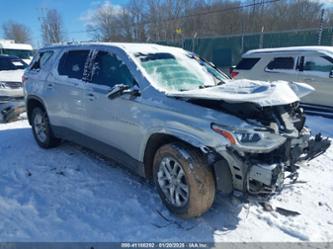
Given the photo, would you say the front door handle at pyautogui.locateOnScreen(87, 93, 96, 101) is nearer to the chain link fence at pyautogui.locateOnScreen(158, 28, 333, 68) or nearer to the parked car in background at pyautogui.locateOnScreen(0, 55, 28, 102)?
the parked car in background at pyautogui.locateOnScreen(0, 55, 28, 102)

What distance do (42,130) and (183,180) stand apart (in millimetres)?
3356

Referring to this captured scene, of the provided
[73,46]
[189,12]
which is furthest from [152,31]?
[73,46]

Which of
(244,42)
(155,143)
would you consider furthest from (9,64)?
(244,42)

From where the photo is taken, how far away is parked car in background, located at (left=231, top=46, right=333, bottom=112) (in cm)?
712

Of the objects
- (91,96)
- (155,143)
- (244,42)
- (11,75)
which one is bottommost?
(155,143)

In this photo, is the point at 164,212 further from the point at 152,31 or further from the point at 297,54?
the point at 152,31

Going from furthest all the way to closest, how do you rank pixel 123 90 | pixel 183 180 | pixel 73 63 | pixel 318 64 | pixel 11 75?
1. pixel 11 75
2. pixel 318 64
3. pixel 73 63
4. pixel 123 90
5. pixel 183 180

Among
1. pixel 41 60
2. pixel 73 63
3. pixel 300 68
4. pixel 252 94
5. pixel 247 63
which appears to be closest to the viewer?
pixel 252 94

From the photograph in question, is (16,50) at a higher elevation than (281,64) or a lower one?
higher

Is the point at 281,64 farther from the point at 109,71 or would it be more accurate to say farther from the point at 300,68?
the point at 109,71

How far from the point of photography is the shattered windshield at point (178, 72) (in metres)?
3.39

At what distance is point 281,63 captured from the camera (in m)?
7.95

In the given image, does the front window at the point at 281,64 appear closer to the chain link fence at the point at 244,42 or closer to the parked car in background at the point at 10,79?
the parked car in background at the point at 10,79

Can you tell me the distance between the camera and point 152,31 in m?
48.6
